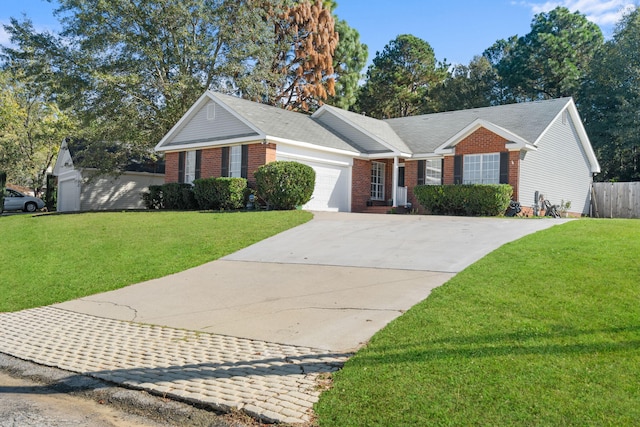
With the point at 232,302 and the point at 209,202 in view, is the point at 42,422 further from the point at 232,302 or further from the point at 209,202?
the point at 209,202

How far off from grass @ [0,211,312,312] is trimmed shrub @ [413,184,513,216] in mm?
5311

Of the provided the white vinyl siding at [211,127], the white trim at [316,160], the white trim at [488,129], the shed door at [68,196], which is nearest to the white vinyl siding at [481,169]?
the white trim at [488,129]

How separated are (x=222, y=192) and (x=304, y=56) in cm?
2039

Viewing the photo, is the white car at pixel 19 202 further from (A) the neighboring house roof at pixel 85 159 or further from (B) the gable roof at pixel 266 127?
(B) the gable roof at pixel 266 127

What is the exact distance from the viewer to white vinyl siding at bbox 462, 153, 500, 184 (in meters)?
20.1

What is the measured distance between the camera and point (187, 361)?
5.61 metres

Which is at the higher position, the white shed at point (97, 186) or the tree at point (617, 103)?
the tree at point (617, 103)

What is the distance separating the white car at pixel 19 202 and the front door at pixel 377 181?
22.5m

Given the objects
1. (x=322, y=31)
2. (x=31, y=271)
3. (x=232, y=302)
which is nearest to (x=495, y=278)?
(x=232, y=302)

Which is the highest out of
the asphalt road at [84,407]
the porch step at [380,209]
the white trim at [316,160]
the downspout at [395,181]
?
the white trim at [316,160]

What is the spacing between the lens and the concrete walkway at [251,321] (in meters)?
4.99

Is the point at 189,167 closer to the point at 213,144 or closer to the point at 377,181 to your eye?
the point at 213,144

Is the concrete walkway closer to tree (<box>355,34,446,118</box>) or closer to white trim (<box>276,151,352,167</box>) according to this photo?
white trim (<box>276,151,352,167</box>)

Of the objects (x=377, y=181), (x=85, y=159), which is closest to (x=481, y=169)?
(x=377, y=181)
